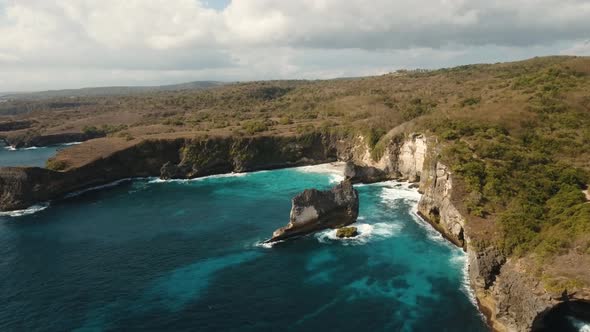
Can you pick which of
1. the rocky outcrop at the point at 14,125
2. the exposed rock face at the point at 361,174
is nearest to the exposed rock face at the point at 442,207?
the exposed rock face at the point at 361,174

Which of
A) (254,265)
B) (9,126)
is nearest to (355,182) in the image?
(254,265)

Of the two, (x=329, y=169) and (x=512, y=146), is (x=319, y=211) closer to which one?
(x=512, y=146)

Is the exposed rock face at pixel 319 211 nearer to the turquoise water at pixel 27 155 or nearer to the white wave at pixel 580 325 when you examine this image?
the white wave at pixel 580 325

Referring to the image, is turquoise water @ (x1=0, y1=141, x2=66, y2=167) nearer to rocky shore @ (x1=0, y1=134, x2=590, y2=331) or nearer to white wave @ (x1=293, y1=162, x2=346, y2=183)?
rocky shore @ (x1=0, y1=134, x2=590, y2=331)

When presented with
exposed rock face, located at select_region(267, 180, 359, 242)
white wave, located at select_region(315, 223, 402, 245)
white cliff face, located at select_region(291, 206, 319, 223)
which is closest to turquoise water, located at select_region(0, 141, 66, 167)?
exposed rock face, located at select_region(267, 180, 359, 242)

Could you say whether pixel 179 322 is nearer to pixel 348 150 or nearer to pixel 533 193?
pixel 533 193
